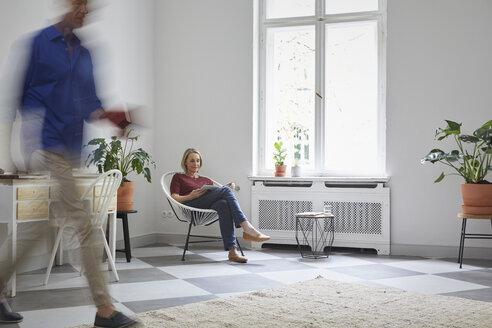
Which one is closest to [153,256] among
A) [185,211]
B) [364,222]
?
[185,211]

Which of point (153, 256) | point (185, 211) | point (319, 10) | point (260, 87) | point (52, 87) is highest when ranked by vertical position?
point (319, 10)

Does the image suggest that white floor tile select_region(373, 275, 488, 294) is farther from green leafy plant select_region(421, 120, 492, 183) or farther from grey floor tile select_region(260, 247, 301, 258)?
grey floor tile select_region(260, 247, 301, 258)

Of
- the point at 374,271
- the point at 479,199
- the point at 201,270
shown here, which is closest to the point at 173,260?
the point at 201,270

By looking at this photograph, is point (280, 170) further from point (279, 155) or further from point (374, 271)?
point (374, 271)

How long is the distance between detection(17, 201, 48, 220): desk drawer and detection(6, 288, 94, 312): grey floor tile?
471 millimetres

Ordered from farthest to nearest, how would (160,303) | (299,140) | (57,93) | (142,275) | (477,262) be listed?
(299,140)
(477,262)
(142,275)
(160,303)
(57,93)

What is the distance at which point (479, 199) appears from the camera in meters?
4.50

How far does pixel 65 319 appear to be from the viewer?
289 cm

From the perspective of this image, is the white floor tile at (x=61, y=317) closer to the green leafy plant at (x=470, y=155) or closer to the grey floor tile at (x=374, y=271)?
the grey floor tile at (x=374, y=271)

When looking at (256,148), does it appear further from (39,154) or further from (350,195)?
(39,154)

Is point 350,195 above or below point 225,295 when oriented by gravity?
above

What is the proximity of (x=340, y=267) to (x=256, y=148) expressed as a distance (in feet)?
5.81

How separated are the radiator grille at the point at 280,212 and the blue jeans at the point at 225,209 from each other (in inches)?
30.3

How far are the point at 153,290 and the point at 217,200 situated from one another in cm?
148
